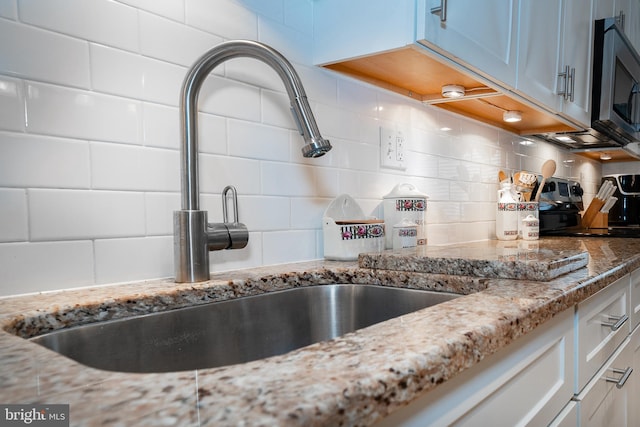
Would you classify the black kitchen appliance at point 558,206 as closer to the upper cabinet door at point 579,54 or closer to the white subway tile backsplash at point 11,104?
the upper cabinet door at point 579,54

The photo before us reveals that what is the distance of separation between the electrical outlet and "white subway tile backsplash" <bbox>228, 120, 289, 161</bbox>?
0.39 m

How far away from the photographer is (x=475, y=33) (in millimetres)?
1089

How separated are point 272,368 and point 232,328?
47 cm

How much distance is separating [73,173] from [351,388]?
620 mm

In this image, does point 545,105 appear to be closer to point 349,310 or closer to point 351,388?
point 349,310

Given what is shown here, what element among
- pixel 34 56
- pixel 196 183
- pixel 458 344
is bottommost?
pixel 458 344

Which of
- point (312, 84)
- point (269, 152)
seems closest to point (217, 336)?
point (269, 152)

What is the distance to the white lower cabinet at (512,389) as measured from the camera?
454 mm

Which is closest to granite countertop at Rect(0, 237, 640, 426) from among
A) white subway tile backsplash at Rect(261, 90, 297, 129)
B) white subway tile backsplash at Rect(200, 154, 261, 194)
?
white subway tile backsplash at Rect(200, 154, 261, 194)

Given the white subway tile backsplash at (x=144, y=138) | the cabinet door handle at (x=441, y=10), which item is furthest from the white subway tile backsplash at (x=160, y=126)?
the cabinet door handle at (x=441, y=10)

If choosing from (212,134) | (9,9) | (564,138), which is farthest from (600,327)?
(564,138)

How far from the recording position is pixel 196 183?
Answer: 0.81 metres

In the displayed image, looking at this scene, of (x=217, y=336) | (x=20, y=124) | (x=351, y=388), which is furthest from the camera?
(x=217, y=336)

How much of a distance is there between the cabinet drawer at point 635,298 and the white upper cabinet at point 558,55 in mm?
603
